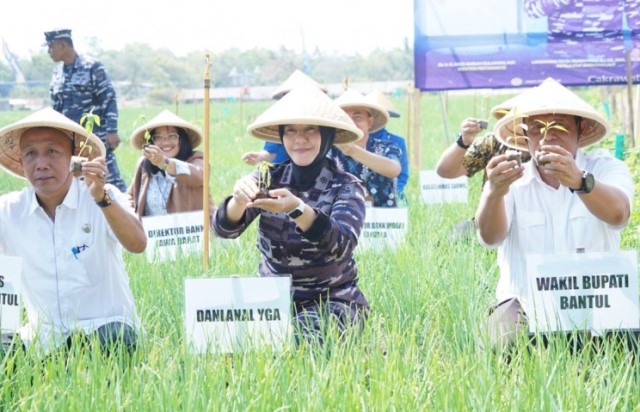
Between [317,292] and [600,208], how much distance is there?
87 centimetres

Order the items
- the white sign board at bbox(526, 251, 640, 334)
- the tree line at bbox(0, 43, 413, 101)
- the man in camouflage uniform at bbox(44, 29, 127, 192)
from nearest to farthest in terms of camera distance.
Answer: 1. the white sign board at bbox(526, 251, 640, 334)
2. the man in camouflage uniform at bbox(44, 29, 127, 192)
3. the tree line at bbox(0, 43, 413, 101)

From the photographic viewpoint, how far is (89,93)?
20.2 feet

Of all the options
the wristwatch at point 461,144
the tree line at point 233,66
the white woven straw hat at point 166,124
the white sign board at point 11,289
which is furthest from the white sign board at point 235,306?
the tree line at point 233,66

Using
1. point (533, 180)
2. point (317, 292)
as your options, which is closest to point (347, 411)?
point (317, 292)

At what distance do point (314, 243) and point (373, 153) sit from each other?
5.14 ft

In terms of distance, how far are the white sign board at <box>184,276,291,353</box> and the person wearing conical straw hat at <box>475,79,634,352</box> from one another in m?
0.58

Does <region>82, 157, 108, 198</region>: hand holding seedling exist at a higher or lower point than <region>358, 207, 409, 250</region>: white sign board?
higher

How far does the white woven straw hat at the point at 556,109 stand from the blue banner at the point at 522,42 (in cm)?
371

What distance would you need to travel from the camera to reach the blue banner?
646cm

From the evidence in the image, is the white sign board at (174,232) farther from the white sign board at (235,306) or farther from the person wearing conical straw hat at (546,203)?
the person wearing conical straw hat at (546,203)

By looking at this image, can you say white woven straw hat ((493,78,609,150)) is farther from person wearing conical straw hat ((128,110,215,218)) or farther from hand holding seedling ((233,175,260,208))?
person wearing conical straw hat ((128,110,215,218))

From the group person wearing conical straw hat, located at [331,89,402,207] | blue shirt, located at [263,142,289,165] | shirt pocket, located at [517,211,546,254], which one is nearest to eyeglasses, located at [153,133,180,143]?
blue shirt, located at [263,142,289,165]

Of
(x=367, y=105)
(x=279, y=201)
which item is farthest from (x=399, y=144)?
(x=279, y=201)

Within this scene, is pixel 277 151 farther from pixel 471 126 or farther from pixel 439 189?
pixel 471 126
